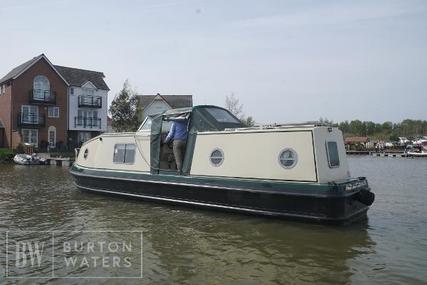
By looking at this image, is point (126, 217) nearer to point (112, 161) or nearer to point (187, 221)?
point (187, 221)

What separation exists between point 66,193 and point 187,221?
23.9 ft

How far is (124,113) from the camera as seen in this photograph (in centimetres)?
5009

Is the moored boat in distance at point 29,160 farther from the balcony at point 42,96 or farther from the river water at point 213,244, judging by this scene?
the river water at point 213,244

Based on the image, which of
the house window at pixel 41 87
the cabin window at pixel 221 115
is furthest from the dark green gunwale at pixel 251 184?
the house window at pixel 41 87

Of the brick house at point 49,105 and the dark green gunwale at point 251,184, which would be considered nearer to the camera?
the dark green gunwale at point 251,184

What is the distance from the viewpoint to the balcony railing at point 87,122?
50156 millimetres

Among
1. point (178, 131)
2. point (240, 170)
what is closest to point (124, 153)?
point (178, 131)

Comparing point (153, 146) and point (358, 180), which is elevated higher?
point (153, 146)

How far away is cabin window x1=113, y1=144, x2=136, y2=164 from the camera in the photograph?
564 inches

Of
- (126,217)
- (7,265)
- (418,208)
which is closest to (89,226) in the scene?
(126,217)

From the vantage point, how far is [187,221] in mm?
10781

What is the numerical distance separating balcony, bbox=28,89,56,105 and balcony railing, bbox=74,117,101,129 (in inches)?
146

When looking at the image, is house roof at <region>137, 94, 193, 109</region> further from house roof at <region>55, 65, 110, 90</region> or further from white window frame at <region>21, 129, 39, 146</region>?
white window frame at <region>21, 129, 39, 146</region>

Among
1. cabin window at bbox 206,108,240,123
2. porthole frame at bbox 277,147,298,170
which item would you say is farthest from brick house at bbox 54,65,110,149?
porthole frame at bbox 277,147,298,170
